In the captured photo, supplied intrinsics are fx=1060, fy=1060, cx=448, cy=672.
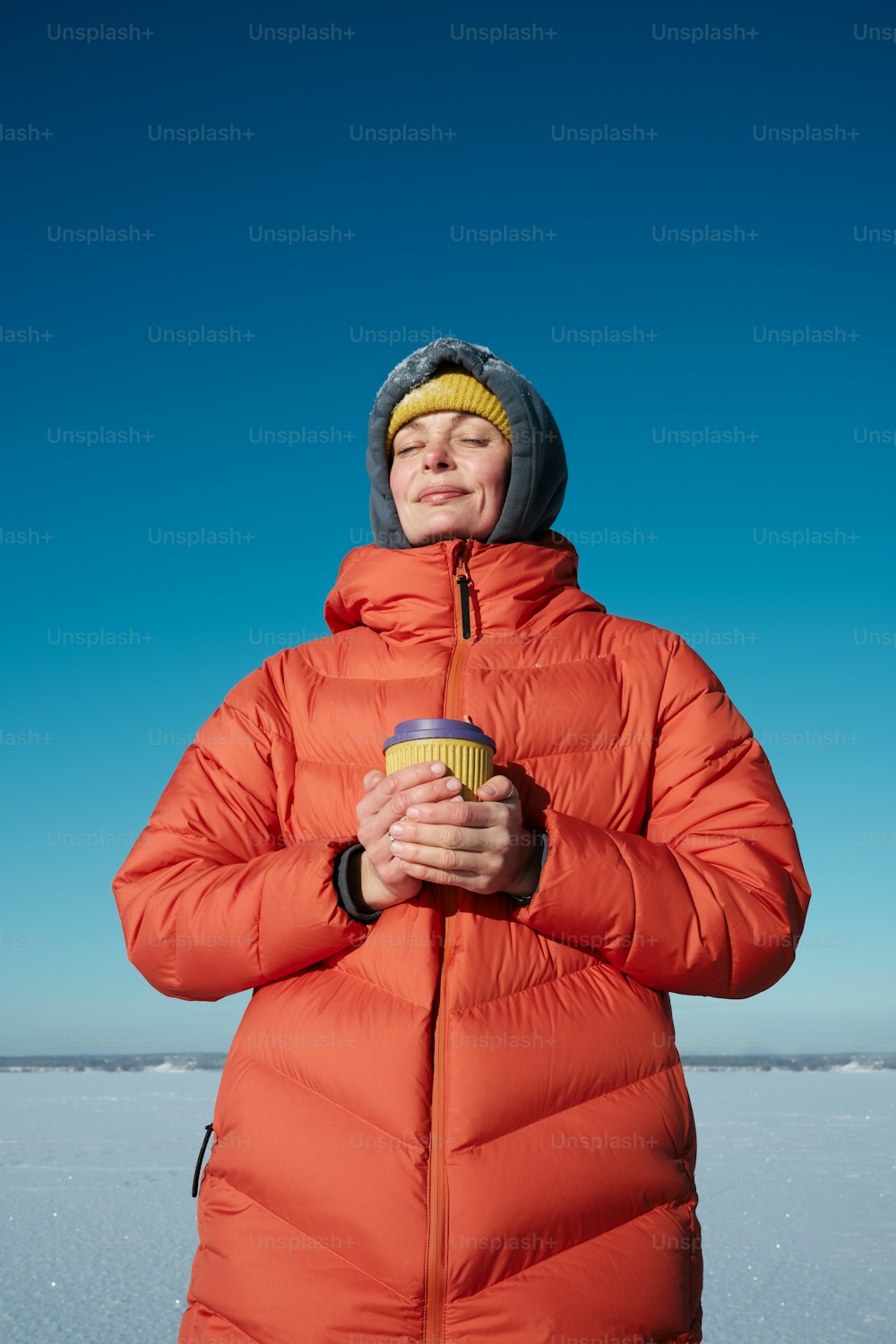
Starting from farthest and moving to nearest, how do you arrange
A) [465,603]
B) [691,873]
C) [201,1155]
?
[465,603] → [201,1155] → [691,873]

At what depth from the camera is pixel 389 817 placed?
5.84 feet

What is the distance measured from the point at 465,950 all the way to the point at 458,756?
1.16ft

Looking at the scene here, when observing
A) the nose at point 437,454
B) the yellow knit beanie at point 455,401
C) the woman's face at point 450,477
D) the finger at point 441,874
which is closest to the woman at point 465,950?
the finger at point 441,874

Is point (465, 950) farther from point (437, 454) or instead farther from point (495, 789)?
point (437, 454)

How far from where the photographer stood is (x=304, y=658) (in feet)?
8.11

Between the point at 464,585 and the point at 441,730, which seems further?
the point at 464,585

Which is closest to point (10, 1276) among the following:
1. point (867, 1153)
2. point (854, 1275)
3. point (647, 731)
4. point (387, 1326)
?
point (854, 1275)

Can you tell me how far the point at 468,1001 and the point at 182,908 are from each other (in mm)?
596

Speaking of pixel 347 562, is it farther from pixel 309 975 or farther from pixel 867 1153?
pixel 867 1153

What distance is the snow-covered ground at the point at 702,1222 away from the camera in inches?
187

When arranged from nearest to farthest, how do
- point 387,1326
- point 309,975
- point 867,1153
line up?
1. point 387,1326
2. point 309,975
3. point 867,1153

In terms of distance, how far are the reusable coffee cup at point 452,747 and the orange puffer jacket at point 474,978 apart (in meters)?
0.19

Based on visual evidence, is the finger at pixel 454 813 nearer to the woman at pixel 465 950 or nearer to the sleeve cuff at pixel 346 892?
the woman at pixel 465 950

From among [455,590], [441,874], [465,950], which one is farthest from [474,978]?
[455,590]
